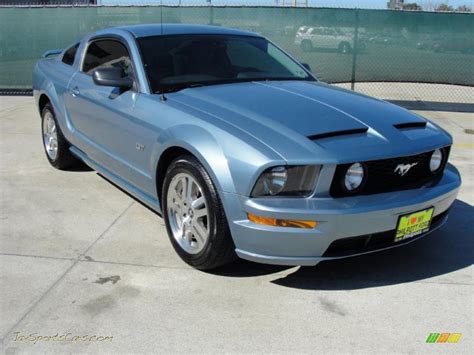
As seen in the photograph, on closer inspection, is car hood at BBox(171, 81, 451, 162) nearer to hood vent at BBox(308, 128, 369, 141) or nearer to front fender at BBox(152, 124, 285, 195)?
hood vent at BBox(308, 128, 369, 141)

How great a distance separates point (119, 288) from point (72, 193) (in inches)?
80.2

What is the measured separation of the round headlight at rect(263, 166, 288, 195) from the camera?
3049 millimetres

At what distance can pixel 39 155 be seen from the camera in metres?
6.53

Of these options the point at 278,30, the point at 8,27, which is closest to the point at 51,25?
the point at 8,27

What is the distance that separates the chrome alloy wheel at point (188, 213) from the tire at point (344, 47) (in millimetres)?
7638

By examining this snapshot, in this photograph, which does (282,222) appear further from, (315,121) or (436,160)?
(436,160)

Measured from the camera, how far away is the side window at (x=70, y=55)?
5609mm

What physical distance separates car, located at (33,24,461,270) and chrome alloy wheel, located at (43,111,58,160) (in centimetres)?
116

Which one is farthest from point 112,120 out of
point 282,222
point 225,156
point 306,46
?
point 306,46

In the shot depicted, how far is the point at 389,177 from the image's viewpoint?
3287mm

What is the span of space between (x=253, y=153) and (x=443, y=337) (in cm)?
142

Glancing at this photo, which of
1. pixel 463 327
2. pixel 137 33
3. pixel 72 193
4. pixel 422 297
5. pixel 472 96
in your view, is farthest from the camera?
pixel 472 96

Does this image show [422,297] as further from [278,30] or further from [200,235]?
[278,30]

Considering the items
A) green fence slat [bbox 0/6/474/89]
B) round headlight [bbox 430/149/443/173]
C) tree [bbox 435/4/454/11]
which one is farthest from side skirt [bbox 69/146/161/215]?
tree [bbox 435/4/454/11]
